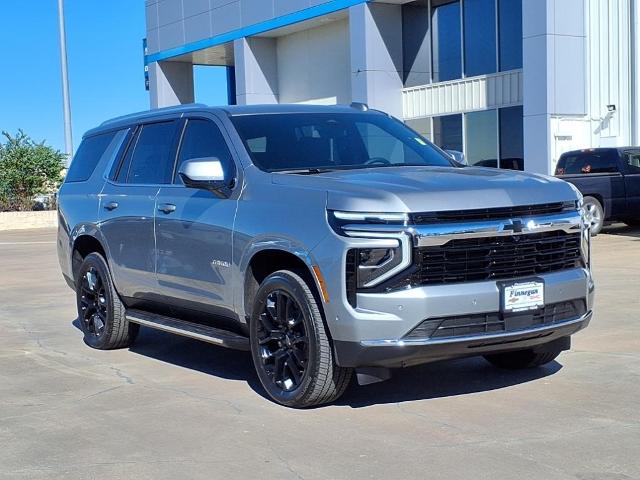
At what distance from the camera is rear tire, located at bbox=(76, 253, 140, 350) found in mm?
7898

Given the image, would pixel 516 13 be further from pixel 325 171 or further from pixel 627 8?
pixel 325 171

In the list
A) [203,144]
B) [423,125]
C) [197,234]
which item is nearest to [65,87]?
[423,125]

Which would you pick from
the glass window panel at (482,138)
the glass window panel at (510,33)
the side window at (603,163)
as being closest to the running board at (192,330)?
the side window at (603,163)

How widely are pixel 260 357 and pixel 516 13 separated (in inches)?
783

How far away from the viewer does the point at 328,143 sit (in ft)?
21.9

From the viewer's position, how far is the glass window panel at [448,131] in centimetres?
2619

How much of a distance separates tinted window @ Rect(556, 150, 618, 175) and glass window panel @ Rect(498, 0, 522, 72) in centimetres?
524

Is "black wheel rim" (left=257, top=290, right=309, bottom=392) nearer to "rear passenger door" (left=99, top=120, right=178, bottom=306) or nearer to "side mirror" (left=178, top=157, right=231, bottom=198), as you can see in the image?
"side mirror" (left=178, top=157, right=231, bottom=198)

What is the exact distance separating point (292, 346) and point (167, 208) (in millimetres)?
1783

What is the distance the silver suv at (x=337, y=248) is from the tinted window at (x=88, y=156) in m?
0.92

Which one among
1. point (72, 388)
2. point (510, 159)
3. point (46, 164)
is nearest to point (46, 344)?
point (72, 388)

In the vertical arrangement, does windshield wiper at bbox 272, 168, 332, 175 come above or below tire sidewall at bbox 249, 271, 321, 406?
above

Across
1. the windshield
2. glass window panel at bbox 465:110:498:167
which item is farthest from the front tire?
glass window panel at bbox 465:110:498:167

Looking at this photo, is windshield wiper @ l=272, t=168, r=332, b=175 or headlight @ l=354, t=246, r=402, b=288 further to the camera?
windshield wiper @ l=272, t=168, r=332, b=175
